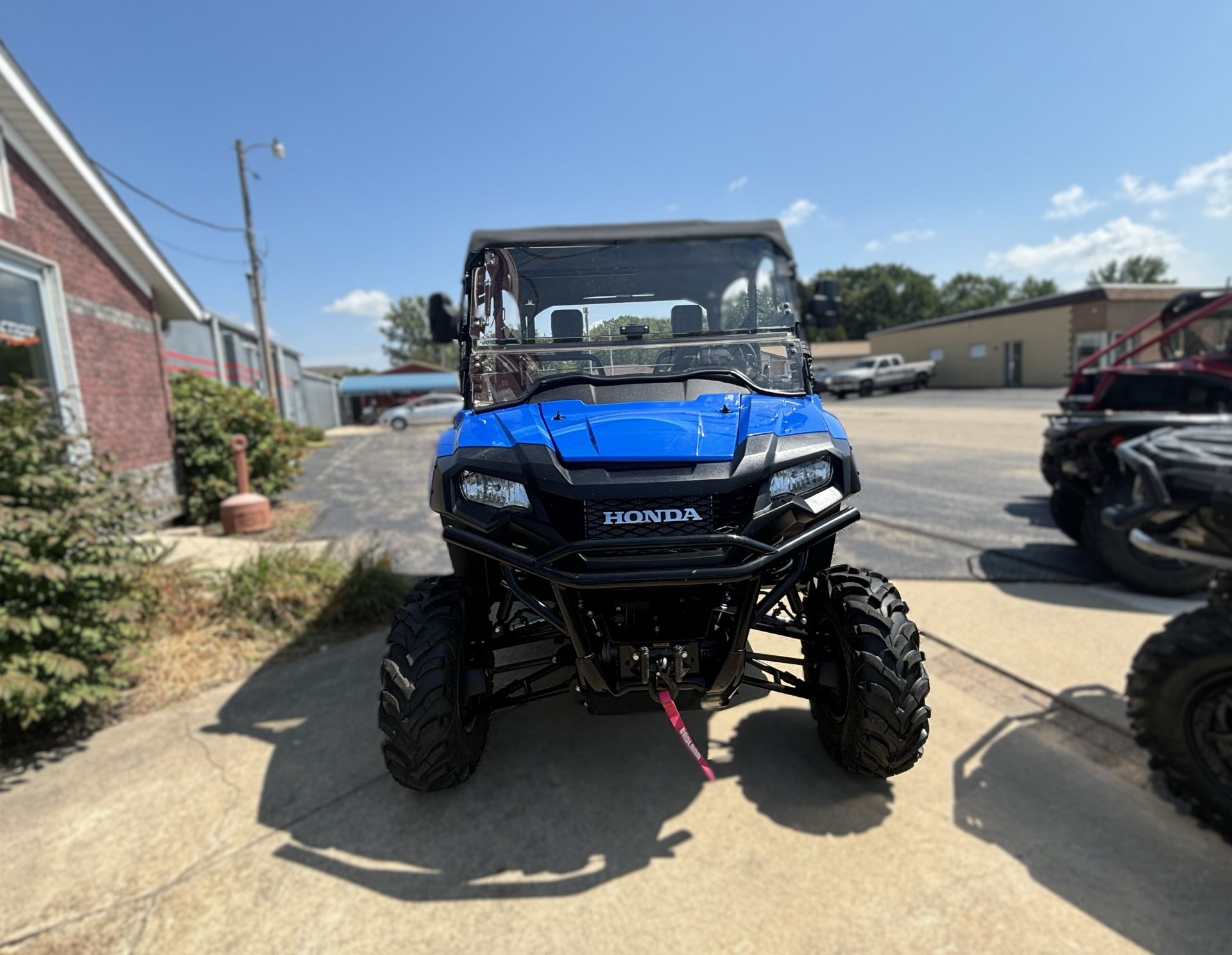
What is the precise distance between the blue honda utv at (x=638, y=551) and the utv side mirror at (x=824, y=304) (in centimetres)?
122

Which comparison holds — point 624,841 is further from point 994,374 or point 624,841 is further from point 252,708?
point 994,374

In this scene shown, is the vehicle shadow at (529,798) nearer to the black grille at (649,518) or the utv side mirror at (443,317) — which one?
the black grille at (649,518)

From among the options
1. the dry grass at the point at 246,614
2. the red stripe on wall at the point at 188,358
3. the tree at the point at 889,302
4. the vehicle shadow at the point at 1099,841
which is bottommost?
the vehicle shadow at the point at 1099,841

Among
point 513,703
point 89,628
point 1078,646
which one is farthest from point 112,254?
point 1078,646

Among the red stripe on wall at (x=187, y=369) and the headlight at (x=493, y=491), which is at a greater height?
the red stripe on wall at (x=187, y=369)

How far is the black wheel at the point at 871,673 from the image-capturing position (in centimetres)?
208

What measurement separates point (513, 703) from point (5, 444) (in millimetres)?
3020

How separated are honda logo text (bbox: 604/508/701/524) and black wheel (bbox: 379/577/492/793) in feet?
2.47

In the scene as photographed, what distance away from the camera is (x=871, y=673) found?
81.7 inches

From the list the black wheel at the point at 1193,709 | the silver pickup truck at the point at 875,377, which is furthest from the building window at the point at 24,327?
the silver pickup truck at the point at 875,377

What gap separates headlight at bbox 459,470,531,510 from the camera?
78.0 inches

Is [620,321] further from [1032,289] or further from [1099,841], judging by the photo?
[1032,289]

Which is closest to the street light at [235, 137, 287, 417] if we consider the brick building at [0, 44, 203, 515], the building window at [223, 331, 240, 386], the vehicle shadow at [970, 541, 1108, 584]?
the building window at [223, 331, 240, 386]

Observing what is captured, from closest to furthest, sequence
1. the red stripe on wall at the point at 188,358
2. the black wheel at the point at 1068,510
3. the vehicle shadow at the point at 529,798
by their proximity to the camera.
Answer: the vehicle shadow at the point at 529,798 → the black wheel at the point at 1068,510 → the red stripe on wall at the point at 188,358
